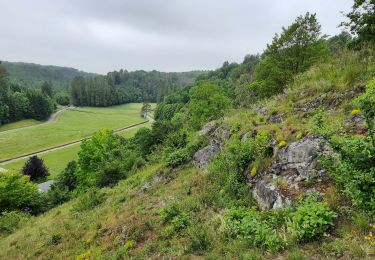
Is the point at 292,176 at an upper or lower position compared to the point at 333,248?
upper

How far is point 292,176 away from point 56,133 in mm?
83386

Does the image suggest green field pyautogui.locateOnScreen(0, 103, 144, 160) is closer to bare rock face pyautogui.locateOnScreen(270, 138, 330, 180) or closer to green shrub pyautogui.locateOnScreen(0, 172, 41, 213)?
green shrub pyautogui.locateOnScreen(0, 172, 41, 213)

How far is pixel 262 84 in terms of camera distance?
24344mm

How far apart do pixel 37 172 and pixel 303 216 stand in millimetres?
47536

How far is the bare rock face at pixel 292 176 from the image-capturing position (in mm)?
7176

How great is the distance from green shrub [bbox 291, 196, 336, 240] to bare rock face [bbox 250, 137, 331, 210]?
0.75 metres

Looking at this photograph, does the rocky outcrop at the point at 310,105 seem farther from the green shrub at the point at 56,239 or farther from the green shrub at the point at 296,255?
the green shrub at the point at 56,239

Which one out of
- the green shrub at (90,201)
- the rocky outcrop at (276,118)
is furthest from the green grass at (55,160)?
the rocky outcrop at (276,118)

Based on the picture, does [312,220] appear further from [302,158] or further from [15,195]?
[15,195]

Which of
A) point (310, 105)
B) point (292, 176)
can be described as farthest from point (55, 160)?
point (292, 176)

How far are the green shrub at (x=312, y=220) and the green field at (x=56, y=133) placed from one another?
208 ft

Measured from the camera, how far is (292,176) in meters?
7.82

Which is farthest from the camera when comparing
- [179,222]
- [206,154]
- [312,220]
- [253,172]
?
[206,154]

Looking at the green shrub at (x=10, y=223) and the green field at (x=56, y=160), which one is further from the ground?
the green shrub at (x=10, y=223)
